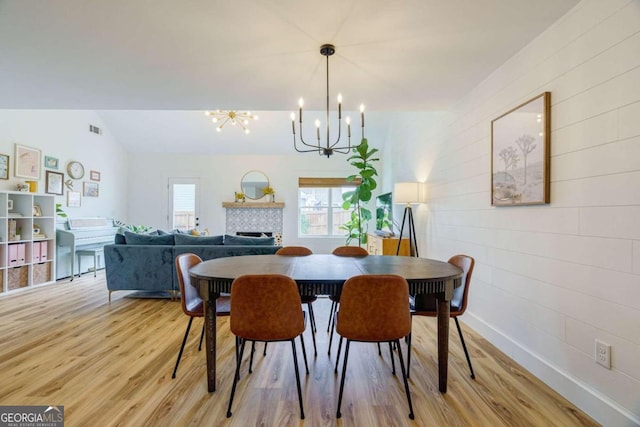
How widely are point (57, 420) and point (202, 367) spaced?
2.58 ft

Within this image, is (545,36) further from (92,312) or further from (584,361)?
(92,312)

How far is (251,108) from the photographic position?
3.52m

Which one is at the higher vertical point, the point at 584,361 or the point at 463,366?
the point at 584,361

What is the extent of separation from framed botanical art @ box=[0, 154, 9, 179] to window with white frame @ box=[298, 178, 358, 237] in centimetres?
494

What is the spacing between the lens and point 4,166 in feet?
14.4

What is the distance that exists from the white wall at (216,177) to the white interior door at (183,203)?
12 centimetres

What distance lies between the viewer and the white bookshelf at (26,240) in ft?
13.3

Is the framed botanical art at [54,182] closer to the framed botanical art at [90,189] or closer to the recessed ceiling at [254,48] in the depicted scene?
the framed botanical art at [90,189]

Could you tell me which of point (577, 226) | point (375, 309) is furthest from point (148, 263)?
point (577, 226)

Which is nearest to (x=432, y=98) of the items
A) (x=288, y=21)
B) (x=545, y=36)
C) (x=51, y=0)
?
(x=545, y=36)

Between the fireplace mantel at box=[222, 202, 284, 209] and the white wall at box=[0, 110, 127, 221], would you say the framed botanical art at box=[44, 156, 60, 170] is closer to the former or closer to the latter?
the white wall at box=[0, 110, 127, 221]

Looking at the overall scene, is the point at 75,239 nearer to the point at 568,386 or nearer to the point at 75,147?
the point at 75,147

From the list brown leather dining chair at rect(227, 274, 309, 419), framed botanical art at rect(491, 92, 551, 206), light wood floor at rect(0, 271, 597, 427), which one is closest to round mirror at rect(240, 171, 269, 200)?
light wood floor at rect(0, 271, 597, 427)

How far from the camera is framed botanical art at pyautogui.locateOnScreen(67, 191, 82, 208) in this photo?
5.46 m
